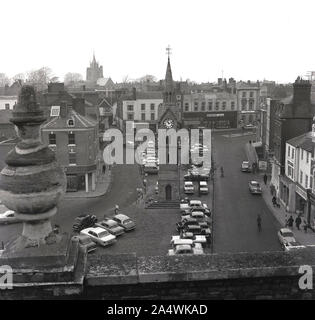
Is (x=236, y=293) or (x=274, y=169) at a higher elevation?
(x=236, y=293)

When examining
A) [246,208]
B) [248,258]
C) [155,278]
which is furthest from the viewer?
[246,208]

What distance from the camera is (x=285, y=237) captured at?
2734 cm

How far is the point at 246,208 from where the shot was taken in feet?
117

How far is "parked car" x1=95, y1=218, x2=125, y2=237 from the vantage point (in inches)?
1167

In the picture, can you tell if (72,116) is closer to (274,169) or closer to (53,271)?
(274,169)

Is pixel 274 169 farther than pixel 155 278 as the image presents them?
Yes

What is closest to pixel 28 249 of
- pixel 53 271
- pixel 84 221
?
pixel 53 271

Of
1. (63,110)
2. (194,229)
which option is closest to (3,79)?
(63,110)

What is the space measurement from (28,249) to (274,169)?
3849 cm

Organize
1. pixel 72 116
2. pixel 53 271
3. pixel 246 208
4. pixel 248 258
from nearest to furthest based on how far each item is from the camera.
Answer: pixel 53 271 < pixel 248 258 < pixel 246 208 < pixel 72 116

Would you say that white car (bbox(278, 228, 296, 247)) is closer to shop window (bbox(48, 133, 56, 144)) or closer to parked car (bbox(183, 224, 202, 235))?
parked car (bbox(183, 224, 202, 235))

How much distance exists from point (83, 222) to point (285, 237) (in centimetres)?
1349

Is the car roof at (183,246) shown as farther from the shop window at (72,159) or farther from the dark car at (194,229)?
the shop window at (72,159)
